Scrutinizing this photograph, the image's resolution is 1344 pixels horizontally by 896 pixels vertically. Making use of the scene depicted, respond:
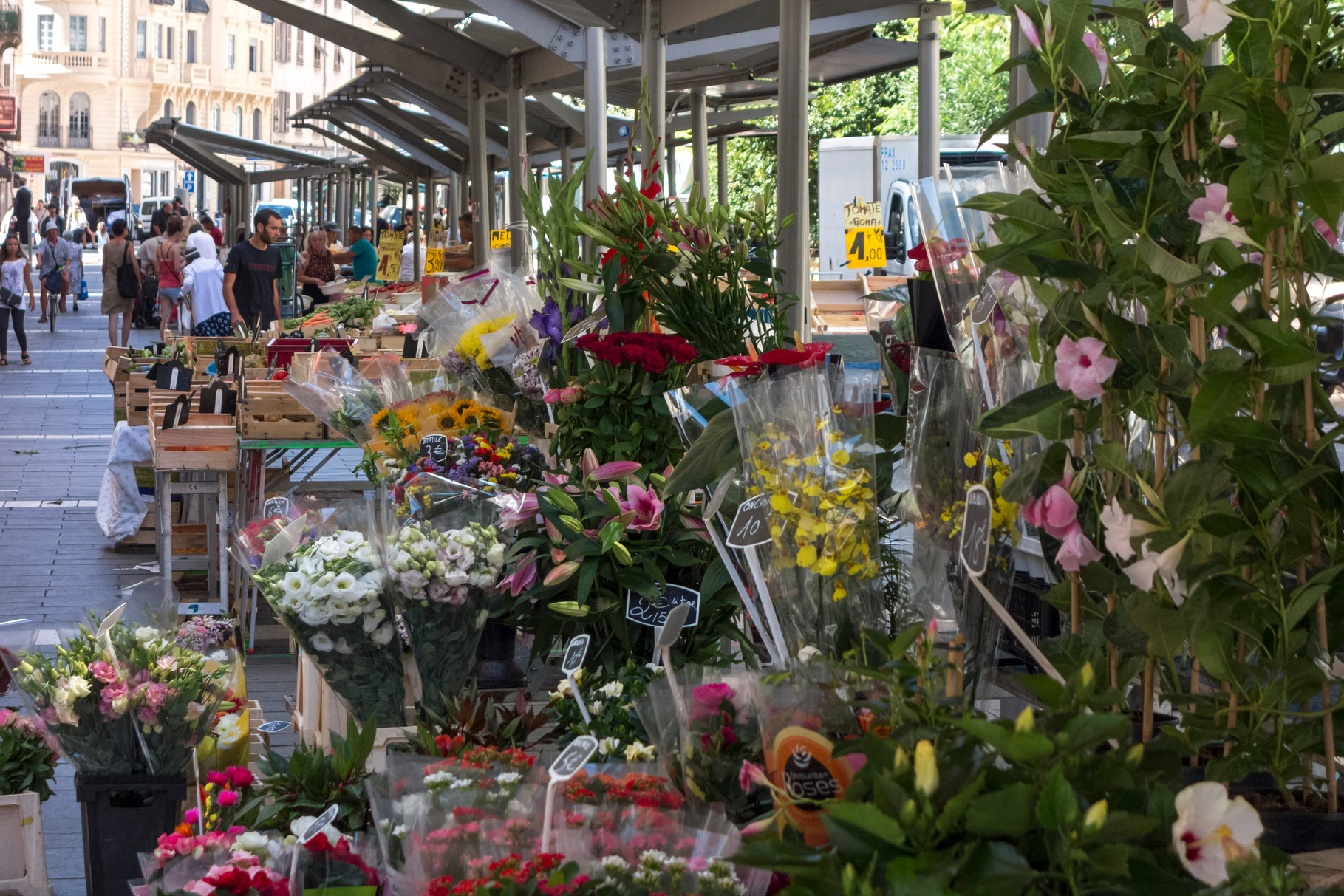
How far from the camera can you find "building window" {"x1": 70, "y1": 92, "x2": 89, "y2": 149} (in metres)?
54.8

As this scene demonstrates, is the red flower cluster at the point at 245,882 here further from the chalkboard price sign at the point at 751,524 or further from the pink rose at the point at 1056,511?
the pink rose at the point at 1056,511

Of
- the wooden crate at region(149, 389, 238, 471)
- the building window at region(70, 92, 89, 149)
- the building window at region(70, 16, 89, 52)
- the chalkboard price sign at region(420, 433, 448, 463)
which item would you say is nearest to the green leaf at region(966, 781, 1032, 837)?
the chalkboard price sign at region(420, 433, 448, 463)

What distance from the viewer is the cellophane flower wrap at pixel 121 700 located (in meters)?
2.24

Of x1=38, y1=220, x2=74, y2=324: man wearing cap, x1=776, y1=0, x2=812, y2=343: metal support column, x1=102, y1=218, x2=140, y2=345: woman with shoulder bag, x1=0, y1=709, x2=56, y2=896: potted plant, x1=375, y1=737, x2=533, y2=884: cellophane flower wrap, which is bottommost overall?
x1=0, y1=709, x2=56, y2=896: potted plant

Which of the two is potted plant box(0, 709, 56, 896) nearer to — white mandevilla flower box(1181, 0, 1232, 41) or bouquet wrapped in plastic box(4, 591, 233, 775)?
bouquet wrapped in plastic box(4, 591, 233, 775)

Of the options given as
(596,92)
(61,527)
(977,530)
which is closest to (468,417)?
(977,530)

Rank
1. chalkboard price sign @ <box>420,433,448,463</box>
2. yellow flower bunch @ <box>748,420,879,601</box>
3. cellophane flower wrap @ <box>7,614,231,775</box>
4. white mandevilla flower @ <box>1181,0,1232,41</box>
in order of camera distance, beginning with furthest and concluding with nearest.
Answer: chalkboard price sign @ <box>420,433,448,463</box> < cellophane flower wrap @ <box>7,614,231,775</box> < yellow flower bunch @ <box>748,420,879,601</box> < white mandevilla flower @ <box>1181,0,1232,41</box>

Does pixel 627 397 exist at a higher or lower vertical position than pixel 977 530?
higher

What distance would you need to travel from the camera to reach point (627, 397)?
2951 mm

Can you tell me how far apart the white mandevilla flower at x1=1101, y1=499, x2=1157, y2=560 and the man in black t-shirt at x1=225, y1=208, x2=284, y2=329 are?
901 centimetres

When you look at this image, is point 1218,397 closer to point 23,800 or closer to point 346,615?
point 346,615

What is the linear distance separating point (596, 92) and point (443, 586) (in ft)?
13.5

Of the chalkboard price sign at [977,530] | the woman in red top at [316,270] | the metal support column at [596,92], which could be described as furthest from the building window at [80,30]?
the chalkboard price sign at [977,530]

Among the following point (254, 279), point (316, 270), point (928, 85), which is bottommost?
point (254, 279)
